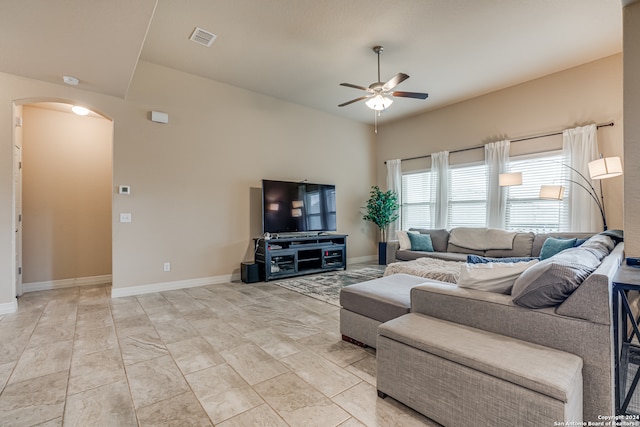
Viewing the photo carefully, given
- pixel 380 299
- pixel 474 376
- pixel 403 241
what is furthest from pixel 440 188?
pixel 474 376

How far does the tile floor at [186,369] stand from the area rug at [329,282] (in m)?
0.51

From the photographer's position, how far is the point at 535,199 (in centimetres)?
491

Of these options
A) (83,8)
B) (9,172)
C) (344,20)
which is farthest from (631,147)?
(9,172)

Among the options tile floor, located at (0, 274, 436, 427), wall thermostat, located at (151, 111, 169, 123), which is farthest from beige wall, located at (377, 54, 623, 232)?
wall thermostat, located at (151, 111, 169, 123)

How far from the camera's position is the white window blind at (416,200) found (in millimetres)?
6434

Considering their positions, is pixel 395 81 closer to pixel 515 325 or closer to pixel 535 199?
pixel 515 325

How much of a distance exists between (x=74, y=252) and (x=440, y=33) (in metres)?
6.28

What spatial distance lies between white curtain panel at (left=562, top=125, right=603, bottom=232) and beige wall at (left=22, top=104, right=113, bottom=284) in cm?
753

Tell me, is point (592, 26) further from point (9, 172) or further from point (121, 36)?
point (9, 172)

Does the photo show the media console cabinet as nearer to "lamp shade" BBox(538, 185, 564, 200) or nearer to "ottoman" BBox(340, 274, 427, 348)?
"ottoman" BBox(340, 274, 427, 348)

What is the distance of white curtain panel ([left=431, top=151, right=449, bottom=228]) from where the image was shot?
602 cm

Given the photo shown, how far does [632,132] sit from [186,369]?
3.70 metres

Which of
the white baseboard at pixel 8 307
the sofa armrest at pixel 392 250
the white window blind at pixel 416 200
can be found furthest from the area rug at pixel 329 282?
the white baseboard at pixel 8 307

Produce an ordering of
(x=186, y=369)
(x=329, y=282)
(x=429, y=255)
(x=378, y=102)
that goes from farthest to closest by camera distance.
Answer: (x=429, y=255), (x=329, y=282), (x=378, y=102), (x=186, y=369)
